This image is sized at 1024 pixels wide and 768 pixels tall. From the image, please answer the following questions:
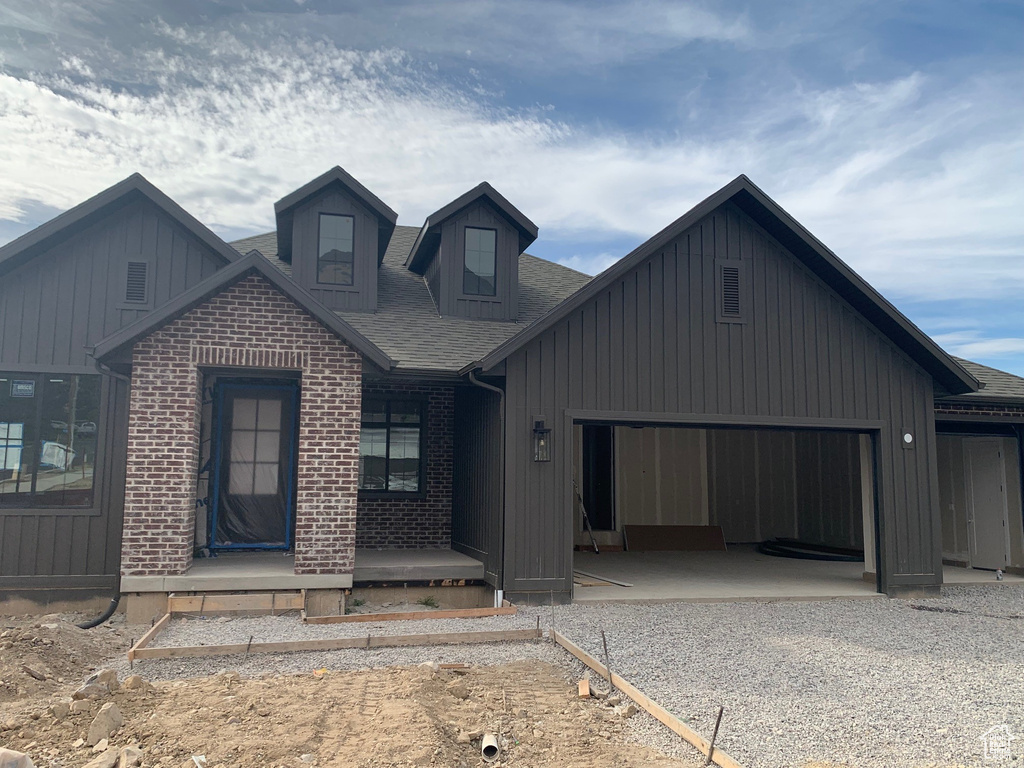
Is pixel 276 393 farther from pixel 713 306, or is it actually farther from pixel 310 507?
pixel 713 306

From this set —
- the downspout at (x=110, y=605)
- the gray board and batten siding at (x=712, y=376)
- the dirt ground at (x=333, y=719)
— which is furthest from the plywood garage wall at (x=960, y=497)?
the downspout at (x=110, y=605)

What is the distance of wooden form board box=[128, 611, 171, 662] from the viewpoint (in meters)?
6.59

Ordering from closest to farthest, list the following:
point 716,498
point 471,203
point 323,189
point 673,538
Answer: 1. point 323,189
2. point 471,203
3. point 673,538
4. point 716,498

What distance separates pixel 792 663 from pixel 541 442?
13.2 ft

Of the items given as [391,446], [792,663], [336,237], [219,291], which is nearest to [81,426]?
[219,291]

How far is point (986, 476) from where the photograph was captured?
43.5 feet

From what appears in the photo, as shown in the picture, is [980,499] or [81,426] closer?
[81,426]

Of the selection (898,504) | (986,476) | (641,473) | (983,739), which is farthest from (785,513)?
(983,739)

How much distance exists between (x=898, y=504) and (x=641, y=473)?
6.02m

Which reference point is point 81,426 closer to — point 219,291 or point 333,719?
point 219,291

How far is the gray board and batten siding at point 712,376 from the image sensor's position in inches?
388

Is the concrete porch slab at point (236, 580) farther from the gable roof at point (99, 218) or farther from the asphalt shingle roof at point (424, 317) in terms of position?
the gable roof at point (99, 218)

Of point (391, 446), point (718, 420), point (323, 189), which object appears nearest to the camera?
point (718, 420)

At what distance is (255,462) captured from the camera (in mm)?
10766
